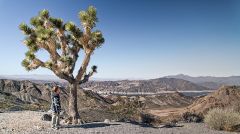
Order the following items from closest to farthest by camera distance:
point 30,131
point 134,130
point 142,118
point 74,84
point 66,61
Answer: point 30,131
point 134,130
point 66,61
point 74,84
point 142,118

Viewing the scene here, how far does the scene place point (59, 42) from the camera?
20.5 metres

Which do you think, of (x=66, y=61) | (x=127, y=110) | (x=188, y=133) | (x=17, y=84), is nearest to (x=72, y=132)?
(x=66, y=61)

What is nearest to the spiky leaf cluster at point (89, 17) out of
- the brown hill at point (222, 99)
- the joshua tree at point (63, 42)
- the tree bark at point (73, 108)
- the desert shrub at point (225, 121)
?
the joshua tree at point (63, 42)

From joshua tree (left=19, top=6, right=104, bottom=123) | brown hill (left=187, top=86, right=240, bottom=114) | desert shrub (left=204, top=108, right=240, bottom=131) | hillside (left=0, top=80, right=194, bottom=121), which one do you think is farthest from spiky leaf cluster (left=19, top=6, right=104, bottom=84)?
brown hill (left=187, top=86, right=240, bottom=114)

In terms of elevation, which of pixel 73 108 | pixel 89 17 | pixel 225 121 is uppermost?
pixel 89 17

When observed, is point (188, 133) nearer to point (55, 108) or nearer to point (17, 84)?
point (55, 108)

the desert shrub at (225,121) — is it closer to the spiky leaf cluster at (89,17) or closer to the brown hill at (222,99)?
the spiky leaf cluster at (89,17)

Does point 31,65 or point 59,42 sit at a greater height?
point 59,42

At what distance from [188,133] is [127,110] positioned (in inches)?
971

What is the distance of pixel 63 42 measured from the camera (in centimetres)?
1962

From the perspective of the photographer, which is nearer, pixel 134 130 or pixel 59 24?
pixel 134 130

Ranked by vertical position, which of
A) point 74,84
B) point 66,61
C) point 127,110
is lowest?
point 127,110

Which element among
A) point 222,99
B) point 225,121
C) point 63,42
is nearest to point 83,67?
point 63,42

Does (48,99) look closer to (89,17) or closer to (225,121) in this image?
(89,17)
